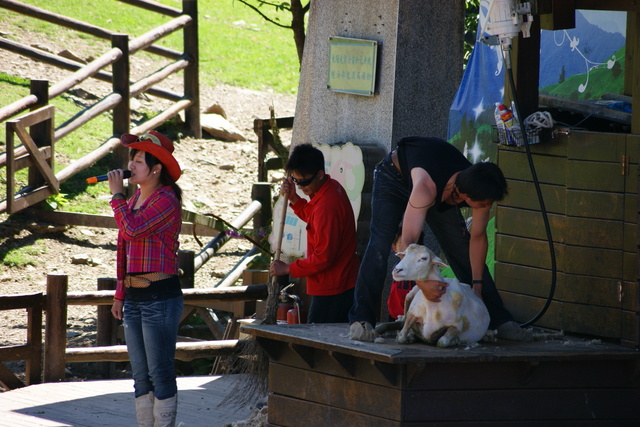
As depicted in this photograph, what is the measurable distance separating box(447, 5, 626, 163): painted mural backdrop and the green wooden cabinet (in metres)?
1.17

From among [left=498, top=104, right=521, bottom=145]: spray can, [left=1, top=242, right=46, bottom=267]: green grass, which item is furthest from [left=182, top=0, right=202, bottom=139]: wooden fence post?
[left=498, top=104, right=521, bottom=145]: spray can

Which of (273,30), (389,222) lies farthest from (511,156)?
(273,30)

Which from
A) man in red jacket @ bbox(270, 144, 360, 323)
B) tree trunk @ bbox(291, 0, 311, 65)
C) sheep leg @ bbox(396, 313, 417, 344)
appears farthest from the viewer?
tree trunk @ bbox(291, 0, 311, 65)

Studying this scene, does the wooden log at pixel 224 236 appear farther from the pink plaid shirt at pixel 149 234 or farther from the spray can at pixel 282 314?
the pink plaid shirt at pixel 149 234

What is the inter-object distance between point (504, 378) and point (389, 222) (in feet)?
3.41

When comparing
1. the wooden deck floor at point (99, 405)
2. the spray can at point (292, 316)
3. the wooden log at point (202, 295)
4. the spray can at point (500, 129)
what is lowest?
the wooden deck floor at point (99, 405)

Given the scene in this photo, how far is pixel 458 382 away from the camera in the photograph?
15.4 feet

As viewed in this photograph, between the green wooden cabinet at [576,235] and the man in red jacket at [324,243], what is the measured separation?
913 millimetres

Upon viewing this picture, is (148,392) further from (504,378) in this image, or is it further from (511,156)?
(511,156)

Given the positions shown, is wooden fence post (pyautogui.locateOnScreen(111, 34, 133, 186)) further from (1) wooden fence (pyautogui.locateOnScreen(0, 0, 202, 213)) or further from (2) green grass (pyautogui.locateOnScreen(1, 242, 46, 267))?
(2) green grass (pyautogui.locateOnScreen(1, 242, 46, 267))

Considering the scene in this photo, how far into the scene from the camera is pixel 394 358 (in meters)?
4.43

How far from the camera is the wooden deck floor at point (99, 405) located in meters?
6.11

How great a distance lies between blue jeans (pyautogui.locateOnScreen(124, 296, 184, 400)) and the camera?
5.18 m

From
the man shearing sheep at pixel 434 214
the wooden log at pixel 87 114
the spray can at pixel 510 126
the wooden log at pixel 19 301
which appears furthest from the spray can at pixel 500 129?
the wooden log at pixel 87 114
